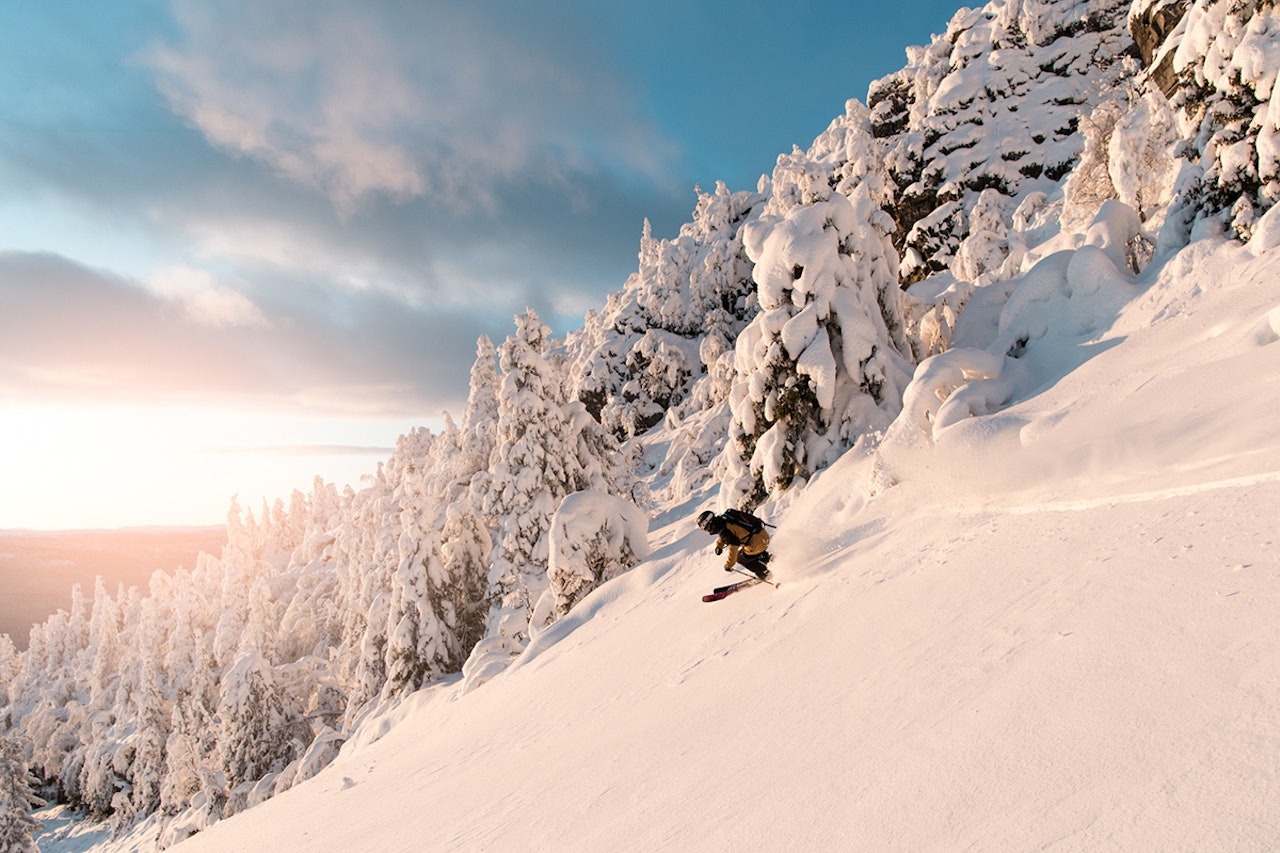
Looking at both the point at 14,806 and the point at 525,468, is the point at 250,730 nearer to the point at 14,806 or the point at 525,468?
the point at 14,806

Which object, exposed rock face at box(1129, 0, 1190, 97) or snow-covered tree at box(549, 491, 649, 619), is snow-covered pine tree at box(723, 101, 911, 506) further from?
exposed rock face at box(1129, 0, 1190, 97)

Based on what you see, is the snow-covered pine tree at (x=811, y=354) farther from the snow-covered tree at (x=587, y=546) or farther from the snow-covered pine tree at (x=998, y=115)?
the snow-covered pine tree at (x=998, y=115)

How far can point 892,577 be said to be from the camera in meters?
6.11

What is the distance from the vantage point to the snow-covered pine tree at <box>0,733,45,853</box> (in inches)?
1138

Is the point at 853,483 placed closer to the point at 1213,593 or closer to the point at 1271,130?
the point at 1213,593

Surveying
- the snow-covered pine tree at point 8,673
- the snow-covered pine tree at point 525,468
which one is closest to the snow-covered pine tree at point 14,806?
the snow-covered pine tree at point 525,468

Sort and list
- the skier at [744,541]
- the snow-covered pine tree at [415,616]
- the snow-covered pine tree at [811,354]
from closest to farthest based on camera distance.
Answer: the skier at [744,541] → the snow-covered pine tree at [811,354] → the snow-covered pine tree at [415,616]

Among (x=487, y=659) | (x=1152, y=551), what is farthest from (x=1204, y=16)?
(x=487, y=659)

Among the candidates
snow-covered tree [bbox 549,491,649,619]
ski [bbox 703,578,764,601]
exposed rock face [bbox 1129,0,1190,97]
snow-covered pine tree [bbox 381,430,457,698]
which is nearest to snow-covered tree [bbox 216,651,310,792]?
snow-covered pine tree [bbox 381,430,457,698]

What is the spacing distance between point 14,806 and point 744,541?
40.1 m

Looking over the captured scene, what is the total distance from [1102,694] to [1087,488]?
12.7 ft

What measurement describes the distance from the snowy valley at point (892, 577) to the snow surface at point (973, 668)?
27 mm

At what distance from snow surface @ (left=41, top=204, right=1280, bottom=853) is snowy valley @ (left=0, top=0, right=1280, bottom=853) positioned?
1.1 inches

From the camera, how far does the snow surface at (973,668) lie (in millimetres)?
2562
